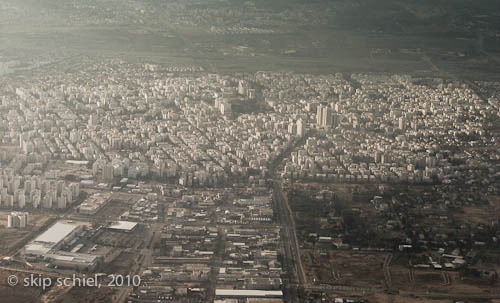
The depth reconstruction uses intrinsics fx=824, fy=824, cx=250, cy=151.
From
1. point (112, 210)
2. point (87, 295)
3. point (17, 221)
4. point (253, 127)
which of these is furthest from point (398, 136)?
point (87, 295)

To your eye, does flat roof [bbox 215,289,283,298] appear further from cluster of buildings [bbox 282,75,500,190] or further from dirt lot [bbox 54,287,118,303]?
cluster of buildings [bbox 282,75,500,190]

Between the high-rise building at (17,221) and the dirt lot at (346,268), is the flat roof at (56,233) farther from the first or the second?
the dirt lot at (346,268)

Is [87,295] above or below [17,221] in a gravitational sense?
below

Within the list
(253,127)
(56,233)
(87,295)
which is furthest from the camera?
(253,127)

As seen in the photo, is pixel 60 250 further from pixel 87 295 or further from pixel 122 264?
pixel 87 295

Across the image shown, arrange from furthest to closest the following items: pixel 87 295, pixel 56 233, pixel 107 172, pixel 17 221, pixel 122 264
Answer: pixel 107 172, pixel 17 221, pixel 56 233, pixel 122 264, pixel 87 295

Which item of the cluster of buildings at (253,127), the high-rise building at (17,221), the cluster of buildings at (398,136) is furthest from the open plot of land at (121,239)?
the cluster of buildings at (398,136)
